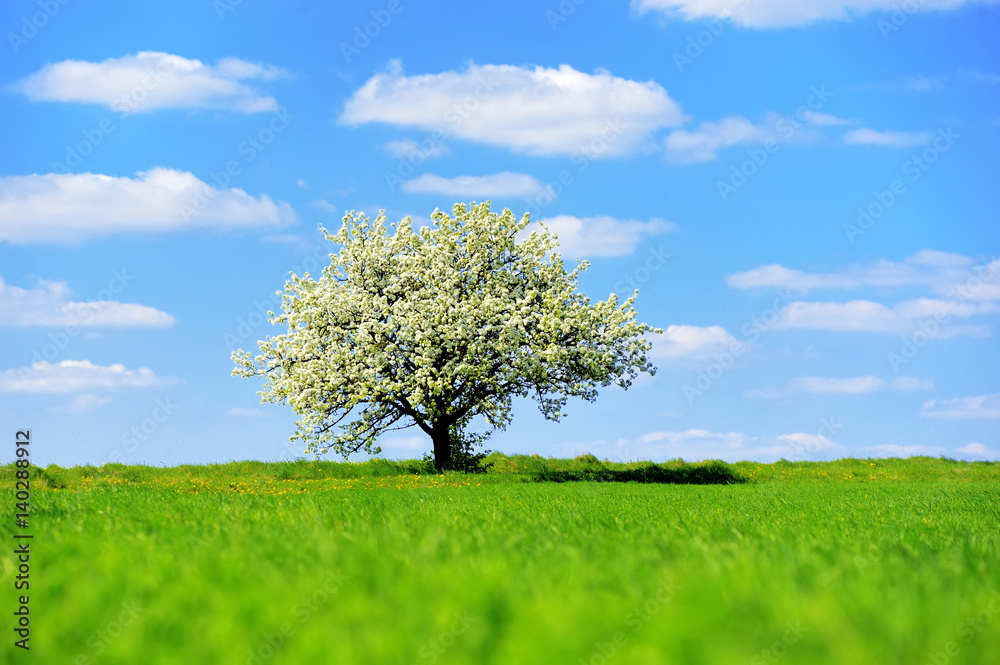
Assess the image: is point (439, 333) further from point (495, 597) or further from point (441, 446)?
point (495, 597)

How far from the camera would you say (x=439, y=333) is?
33.7 m

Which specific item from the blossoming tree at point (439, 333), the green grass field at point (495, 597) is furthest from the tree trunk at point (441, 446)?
the green grass field at point (495, 597)

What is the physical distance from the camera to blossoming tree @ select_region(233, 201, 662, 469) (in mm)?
33531

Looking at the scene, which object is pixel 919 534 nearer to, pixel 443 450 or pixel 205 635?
pixel 205 635

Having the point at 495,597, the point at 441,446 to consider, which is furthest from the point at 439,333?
the point at 495,597

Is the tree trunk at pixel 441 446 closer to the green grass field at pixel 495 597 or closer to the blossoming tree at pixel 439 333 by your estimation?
the blossoming tree at pixel 439 333

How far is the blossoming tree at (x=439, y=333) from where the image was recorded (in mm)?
33531

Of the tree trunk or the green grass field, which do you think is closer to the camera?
the green grass field

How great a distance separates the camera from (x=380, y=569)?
517 cm

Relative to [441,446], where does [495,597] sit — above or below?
below

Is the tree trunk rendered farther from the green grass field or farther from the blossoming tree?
the green grass field

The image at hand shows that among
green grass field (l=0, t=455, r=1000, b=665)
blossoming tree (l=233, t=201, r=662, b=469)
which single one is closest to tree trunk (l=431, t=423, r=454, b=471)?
blossoming tree (l=233, t=201, r=662, b=469)

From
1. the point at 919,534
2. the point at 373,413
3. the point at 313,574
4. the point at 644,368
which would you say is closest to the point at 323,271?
the point at 373,413

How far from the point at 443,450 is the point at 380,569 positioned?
31696mm
